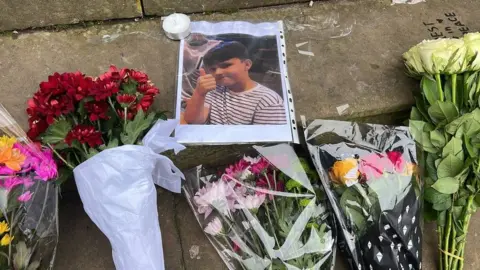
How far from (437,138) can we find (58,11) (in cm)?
119

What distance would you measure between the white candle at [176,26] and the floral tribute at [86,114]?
1.27ft

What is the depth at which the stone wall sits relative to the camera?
151cm

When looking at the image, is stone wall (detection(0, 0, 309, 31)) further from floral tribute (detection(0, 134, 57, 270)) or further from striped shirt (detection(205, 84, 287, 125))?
floral tribute (detection(0, 134, 57, 270))

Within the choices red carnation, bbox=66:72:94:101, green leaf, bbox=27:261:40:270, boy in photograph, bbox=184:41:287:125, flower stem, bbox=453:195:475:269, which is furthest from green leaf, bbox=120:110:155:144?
flower stem, bbox=453:195:475:269

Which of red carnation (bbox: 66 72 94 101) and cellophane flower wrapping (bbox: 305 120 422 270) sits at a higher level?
red carnation (bbox: 66 72 94 101)

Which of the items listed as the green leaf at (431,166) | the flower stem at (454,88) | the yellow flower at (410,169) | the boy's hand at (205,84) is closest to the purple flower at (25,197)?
the boy's hand at (205,84)

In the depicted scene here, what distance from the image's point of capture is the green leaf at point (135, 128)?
1.14 m

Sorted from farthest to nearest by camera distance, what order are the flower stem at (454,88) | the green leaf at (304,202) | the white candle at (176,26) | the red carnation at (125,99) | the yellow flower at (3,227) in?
the white candle at (176,26) → the flower stem at (454,88) → the green leaf at (304,202) → the red carnation at (125,99) → the yellow flower at (3,227)

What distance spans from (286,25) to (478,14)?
2.21 feet

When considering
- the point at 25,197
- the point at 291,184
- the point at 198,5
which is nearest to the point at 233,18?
the point at 198,5

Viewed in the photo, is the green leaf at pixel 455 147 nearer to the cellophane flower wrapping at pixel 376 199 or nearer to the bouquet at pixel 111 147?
the cellophane flower wrapping at pixel 376 199

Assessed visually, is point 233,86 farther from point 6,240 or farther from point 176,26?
point 6,240

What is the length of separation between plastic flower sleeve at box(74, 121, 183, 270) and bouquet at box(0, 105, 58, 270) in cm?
8

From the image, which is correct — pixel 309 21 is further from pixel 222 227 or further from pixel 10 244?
pixel 10 244
